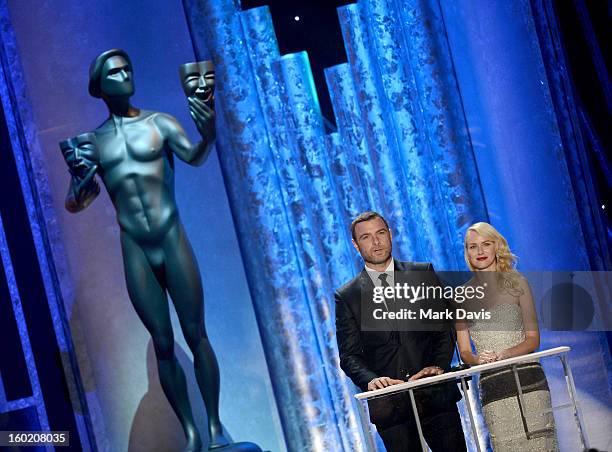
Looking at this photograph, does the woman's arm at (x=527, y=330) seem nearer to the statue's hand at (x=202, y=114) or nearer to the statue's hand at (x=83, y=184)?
the statue's hand at (x=202, y=114)

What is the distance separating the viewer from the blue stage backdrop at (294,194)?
4.30 meters

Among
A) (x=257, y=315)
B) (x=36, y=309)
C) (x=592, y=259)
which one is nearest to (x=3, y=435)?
(x=36, y=309)

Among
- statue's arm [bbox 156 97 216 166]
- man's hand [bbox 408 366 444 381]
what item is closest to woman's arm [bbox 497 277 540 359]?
man's hand [bbox 408 366 444 381]

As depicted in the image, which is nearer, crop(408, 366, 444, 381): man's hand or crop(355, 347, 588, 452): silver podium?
crop(355, 347, 588, 452): silver podium

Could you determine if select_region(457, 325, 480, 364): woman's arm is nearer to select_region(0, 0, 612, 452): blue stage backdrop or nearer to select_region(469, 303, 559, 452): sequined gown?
select_region(469, 303, 559, 452): sequined gown

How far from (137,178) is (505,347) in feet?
5.42

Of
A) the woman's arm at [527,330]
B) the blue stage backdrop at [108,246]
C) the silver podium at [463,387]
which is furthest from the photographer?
the blue stage backdrop at [108,246]

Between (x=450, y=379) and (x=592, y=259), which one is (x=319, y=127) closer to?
(x=592, y=259)

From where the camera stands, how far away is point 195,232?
4.54m

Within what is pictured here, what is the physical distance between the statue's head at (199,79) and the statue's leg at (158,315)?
2.19 ft

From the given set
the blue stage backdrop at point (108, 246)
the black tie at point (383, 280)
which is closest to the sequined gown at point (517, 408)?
the black tie at point (383, 280)

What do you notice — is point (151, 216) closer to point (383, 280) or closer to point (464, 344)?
point (383, 280)

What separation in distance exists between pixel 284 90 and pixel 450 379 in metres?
2.07

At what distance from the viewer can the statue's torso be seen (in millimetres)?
3670
